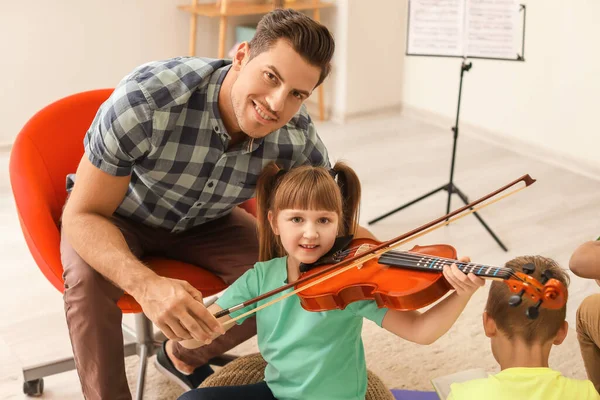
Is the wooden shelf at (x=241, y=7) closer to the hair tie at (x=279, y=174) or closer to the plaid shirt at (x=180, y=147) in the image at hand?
the plaid shirt at (x=180, y=147)

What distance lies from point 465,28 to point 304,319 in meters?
1.76

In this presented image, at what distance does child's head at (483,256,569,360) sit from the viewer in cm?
155

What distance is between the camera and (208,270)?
7.02 feet

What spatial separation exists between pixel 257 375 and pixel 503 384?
657 millimetres

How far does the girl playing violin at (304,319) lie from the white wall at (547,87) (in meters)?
2.35

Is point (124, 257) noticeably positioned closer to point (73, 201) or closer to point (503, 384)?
point (73, 201)

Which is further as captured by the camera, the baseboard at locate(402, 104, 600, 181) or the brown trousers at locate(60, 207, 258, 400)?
the baseboard at locate(402, 104, 600, 181)

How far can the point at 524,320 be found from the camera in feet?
5.11

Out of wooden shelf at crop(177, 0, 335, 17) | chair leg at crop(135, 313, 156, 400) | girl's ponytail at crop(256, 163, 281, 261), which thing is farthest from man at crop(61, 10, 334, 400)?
wooden shelf at crop(177, 0, 335, 17)

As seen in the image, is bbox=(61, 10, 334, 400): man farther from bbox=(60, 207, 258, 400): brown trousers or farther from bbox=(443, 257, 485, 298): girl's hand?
bbox=(443, 257, 485, 298): girl's hand

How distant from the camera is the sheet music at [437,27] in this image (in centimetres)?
317

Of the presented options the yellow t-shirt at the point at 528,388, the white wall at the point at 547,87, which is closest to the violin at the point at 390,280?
the yellow t-shirt at the point at 528,388

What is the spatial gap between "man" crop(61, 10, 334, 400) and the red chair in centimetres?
7

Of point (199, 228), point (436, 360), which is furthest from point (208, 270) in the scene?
point (436, 360)
